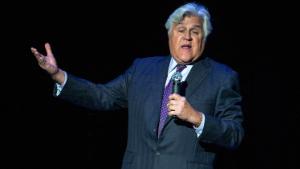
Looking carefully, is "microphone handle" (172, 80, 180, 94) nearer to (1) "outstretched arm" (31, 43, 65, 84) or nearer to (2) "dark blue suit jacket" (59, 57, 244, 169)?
(2) "dark blue suit jacket" (59, 57, 244, 169)

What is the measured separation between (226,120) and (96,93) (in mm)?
686

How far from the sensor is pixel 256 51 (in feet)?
10.1

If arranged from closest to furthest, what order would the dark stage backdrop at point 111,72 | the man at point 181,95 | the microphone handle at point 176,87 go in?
the microphone handle at point 176,87 < the man at point 181,95 < the dark stage backdrop at point 111,72

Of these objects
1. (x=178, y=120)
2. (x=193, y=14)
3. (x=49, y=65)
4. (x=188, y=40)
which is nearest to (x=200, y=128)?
(x=178, y=120)

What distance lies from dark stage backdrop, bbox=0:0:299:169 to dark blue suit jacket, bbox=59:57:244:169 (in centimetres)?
90

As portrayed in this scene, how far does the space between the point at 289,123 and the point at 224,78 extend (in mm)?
1224

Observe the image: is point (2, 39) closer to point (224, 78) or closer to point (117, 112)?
point (117, 112)

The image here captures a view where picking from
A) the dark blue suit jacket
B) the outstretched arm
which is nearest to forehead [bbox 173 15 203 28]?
the dark blue suit jacket

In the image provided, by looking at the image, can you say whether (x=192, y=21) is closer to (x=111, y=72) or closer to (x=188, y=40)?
(x=188, y=40)

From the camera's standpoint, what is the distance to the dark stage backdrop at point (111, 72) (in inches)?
118

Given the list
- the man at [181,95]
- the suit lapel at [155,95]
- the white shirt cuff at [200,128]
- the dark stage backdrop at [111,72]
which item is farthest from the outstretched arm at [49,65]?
the dark stage backdrop at [111,72]

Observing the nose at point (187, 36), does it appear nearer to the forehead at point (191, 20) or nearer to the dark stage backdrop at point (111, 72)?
the forehead at point (191, 20)

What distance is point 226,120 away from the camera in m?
1.97

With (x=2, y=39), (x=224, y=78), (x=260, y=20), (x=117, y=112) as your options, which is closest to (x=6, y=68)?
(x=2, y=39)
